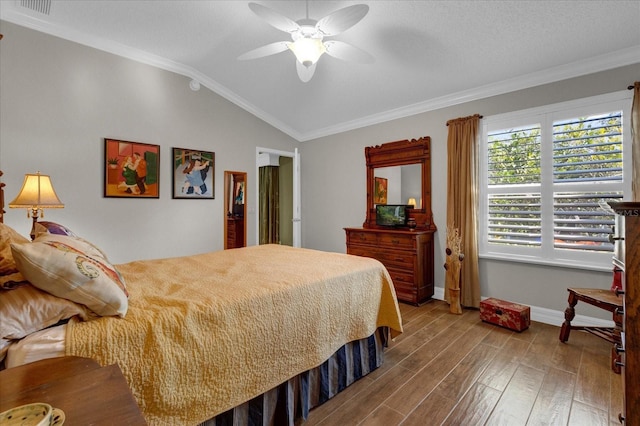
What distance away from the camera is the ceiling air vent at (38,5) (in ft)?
9.00

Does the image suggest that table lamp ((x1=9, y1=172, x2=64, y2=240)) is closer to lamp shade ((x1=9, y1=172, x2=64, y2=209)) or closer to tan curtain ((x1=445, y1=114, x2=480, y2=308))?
lamp shade ((x1=9, y1=172, x2=64, y2=209))

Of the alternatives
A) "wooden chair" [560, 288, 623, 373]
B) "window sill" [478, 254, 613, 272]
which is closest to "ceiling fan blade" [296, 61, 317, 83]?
"window sill" [478, 254, 613, 272]

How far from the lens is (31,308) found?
103 centimetres

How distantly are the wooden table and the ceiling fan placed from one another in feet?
6.93

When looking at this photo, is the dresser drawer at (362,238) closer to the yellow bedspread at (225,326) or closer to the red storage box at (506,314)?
the red storage box at (506,314)

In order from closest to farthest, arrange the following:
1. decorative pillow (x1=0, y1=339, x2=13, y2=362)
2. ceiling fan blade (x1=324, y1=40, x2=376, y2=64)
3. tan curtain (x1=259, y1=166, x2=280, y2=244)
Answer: decorative pillow (x1=0, y1=339, x2=13, y2=362) < ceiling fan blade (x1=324, y1=40, x2=376, y2=64) < tan curtain (x1=259, y1=166, x2=280, y2=244)

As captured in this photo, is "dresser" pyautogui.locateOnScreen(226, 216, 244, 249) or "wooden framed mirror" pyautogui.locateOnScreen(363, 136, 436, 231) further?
"dresser" pyautogui.locateOnScreen(226, 216, 244, 249)

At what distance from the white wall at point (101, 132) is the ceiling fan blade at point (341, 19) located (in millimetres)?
2585

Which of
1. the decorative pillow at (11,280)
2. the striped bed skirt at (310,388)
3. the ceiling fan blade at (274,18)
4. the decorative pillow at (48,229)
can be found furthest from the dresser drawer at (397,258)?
the decorative pillow at (11,280)

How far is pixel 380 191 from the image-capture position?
449cm

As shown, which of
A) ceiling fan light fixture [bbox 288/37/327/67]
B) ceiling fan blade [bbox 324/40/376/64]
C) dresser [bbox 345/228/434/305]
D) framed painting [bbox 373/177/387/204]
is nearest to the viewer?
Result: ceiling fan light fixture [bbox 288/37/327/67]

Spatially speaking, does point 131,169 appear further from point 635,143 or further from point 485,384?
point 635,143

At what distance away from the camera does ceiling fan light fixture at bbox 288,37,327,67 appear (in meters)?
2.27

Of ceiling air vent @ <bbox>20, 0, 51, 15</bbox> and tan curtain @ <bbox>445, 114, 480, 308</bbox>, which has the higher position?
ceiling air vent @ <bbox>20, 0, 51, 15</bbox>
